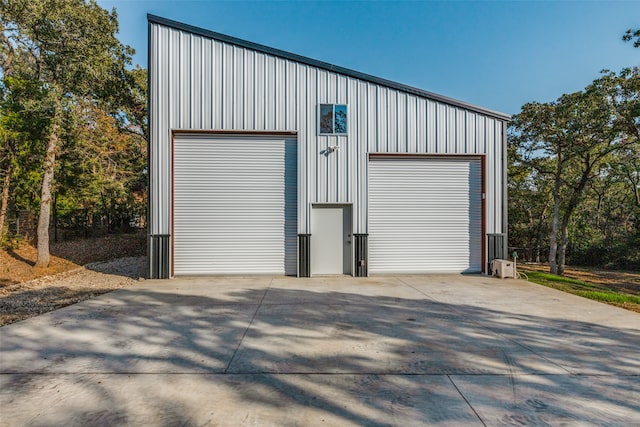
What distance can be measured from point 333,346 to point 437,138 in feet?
23.6

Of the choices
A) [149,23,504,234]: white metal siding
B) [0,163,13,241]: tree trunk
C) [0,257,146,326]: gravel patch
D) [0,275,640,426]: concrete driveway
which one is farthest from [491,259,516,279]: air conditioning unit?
[0,163,13,241]: tree trunk

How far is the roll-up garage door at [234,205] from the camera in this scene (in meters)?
8.61

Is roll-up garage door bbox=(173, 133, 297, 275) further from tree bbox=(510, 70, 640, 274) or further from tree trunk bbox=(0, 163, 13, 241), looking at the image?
tree bbox=(510, 70, 640, 274)

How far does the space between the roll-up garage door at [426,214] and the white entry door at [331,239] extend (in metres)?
0.83

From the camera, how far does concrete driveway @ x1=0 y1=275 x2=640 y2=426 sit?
2443 mm

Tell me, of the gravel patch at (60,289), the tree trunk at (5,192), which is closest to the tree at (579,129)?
the gravel patch at (60,289)

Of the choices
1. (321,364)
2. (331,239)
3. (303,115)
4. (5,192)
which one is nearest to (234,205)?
(331,239)

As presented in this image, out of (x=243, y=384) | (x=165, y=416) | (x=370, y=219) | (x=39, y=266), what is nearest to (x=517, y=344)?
(x=243, y=384)

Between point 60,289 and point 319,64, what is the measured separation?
27.7ft

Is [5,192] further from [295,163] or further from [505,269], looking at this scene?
[505,269]

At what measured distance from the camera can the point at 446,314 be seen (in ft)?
→ 16.9

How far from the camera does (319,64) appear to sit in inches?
339

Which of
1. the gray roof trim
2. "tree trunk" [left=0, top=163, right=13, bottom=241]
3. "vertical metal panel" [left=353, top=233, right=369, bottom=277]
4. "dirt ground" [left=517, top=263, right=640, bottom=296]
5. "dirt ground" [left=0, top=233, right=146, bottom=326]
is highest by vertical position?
the gray roof trim

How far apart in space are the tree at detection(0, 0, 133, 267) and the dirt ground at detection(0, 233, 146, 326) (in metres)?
1.05
